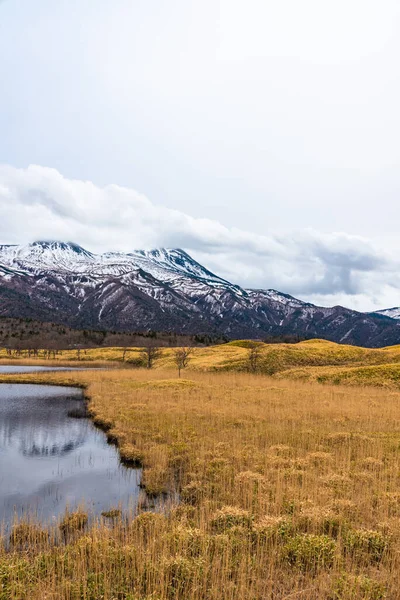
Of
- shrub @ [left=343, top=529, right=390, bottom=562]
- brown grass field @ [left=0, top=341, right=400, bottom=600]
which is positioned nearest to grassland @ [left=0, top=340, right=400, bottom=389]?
brown grass field @ [left=0, top=341, right=400, bottom=600]

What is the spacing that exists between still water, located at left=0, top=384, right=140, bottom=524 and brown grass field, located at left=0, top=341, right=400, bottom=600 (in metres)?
1.26

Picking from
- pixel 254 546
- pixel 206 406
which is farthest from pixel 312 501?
pixel 206 406

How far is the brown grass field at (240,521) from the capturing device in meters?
8.31

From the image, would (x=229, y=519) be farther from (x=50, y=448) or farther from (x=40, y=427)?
(x=40, y=427)

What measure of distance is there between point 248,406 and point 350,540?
21.4 metres

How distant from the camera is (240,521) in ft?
37.2

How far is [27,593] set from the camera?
26.2 ft

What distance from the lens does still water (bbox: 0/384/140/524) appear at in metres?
14.7

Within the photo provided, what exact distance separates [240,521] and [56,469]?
1198 cm

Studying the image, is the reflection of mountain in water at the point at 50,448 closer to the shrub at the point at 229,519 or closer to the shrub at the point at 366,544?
the shrub at the point at 229,519

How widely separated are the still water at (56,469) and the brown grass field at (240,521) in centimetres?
126

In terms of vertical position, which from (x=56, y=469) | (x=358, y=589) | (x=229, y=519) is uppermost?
(x=358, y=589)

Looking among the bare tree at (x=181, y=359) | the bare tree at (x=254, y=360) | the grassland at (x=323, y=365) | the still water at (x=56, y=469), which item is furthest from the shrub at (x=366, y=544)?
the bare tree at (x=254, y=360)

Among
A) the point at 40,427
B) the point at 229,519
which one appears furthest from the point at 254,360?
the point at 229,519
